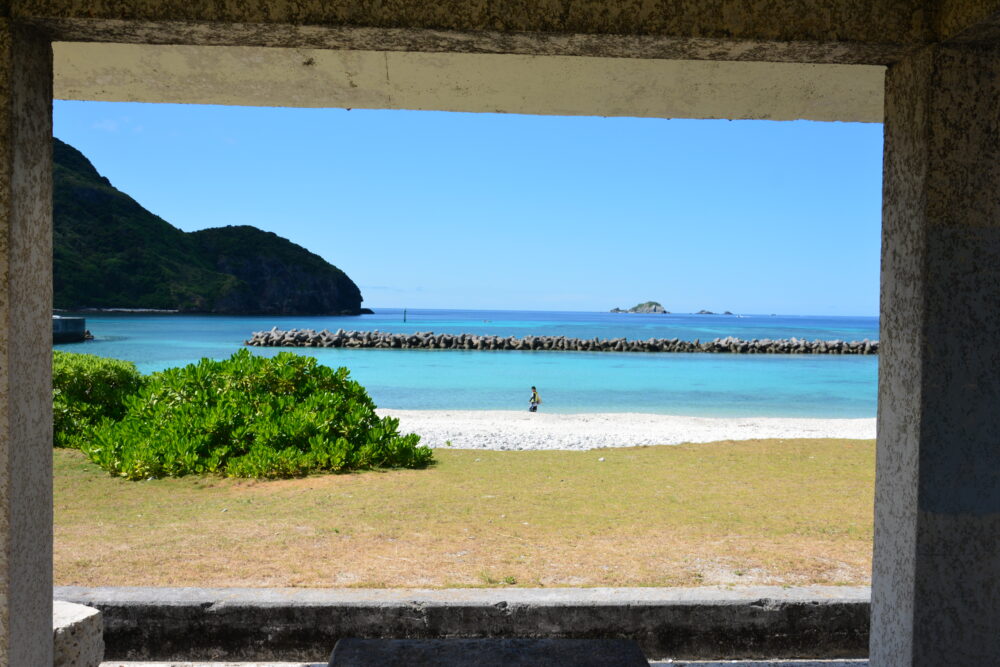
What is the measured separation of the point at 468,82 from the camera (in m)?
3.06

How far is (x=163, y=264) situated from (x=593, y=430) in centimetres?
10194

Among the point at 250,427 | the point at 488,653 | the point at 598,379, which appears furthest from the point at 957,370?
the point at 598,379

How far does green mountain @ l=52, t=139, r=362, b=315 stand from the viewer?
90.4 meters

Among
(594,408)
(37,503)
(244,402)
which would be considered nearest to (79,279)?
(594,408)

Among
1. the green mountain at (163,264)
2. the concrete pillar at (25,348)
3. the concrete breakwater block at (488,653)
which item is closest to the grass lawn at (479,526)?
the concrete breakwater block at (488,653)

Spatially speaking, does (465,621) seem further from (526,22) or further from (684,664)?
→ (526,22)

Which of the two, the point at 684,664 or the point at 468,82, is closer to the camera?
the point at 468,82

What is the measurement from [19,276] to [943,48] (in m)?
2.98

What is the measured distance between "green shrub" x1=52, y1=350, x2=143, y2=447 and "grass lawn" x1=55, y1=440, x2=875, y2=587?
42 centimetres

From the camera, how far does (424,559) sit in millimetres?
5203

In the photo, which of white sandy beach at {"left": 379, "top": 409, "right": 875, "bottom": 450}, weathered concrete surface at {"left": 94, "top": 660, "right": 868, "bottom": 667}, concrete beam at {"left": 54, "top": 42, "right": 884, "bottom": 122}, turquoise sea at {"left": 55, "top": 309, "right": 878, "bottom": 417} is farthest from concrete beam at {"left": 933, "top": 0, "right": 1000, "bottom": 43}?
turquoise sea at {"left": 55, "top": 309, "right": 878, "bottom": 417}

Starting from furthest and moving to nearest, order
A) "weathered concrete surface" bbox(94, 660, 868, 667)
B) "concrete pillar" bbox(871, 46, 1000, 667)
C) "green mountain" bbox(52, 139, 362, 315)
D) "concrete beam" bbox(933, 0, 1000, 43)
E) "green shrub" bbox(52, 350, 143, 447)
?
"green mountain" bbox(52, 139, 362, 315) → "green shrub" bbox(52, 350, 143, 447) → "weathered concrete surface" bbox(94, 660, 868, 667) → "concrete pillar" bbox(871, 46, 1000, 667) → "concrete beam" bbox(933, 0, 1000, 43)

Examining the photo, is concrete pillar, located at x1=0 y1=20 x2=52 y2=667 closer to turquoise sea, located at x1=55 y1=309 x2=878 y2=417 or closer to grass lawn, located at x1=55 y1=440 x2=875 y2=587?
grass lawn, located at x1=55 y1=440 x2=875 y2=587

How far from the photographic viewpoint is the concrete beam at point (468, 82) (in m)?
2.84
